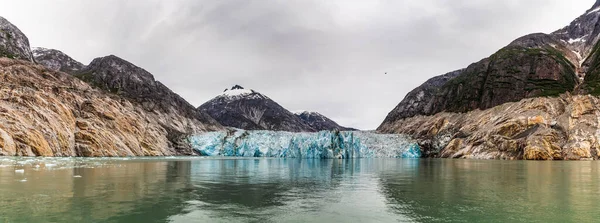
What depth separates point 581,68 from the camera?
136 metres

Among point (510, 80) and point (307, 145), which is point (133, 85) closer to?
point (307, 145)

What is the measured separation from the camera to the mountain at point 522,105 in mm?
86875

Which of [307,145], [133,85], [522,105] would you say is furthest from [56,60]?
[522,105]

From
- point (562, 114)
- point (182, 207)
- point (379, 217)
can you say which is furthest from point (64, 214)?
point (562, 114)

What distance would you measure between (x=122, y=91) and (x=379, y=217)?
142494 mm

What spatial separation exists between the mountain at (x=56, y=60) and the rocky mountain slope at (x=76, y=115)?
33.0m

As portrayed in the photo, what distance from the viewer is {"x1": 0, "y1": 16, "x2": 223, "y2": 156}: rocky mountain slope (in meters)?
66.1

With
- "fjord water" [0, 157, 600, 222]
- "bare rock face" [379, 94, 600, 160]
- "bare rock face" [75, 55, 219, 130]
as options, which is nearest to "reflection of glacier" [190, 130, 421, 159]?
"bare rock face" [379, 94, 600, 160]

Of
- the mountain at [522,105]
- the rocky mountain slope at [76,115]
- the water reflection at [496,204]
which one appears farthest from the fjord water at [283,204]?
the mountain at [522,105]

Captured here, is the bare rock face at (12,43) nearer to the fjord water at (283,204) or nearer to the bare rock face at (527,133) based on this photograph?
the fjord water at (283,204)

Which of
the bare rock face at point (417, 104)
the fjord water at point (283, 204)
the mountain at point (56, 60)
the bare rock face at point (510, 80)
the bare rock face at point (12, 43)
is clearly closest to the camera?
the fjord water at point (283, 204)

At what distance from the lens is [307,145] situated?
103 meters

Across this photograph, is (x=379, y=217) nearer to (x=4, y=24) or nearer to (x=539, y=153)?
(x=539, y=153)

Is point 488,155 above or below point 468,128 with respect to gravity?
below
